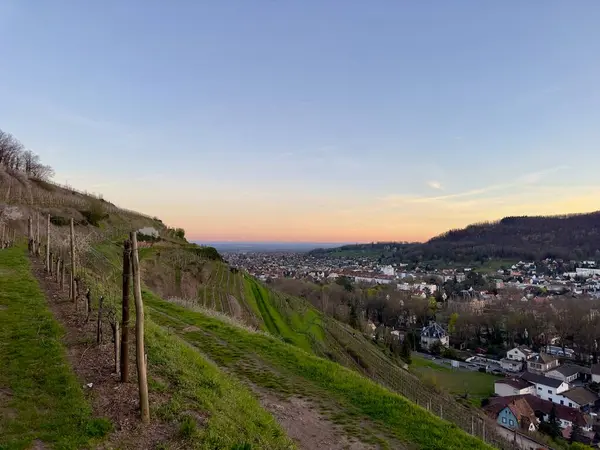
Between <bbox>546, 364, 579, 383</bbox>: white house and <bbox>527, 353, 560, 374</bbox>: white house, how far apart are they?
144 cm

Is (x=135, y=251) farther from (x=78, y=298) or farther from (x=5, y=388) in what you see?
(x=78, y=298)

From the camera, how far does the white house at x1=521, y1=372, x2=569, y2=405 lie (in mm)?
45031

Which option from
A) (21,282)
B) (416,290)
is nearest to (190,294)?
(21,282)

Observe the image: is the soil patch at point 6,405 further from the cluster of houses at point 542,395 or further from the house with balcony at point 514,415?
the house with balcony at point 514,415

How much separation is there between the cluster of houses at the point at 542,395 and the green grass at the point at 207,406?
32.9 meters

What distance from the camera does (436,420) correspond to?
30.0ft

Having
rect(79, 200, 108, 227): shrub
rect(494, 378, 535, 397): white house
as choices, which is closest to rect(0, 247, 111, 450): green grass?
rect(79, 200, 108, 227): shrub

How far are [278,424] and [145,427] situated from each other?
9.80ft

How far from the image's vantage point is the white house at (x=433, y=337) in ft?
223

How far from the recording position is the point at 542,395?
153ft

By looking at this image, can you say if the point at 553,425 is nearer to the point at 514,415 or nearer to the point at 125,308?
the point at 514,415

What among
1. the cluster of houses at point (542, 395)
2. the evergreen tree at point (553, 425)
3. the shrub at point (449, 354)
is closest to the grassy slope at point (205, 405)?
the cluster of houses at point (542, 395)

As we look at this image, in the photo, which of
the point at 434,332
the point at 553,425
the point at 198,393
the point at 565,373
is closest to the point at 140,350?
the point at 198,393

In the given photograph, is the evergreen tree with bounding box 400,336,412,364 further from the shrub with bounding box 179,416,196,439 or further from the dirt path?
the shrub with bounding box 179,416,196,439
